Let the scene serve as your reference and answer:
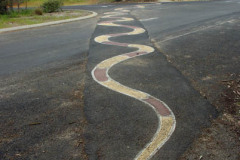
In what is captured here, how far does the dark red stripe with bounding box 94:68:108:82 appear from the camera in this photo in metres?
6.99

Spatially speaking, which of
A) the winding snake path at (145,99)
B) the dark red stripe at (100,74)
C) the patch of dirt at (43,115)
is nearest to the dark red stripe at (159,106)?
the winding snake path at (145,99)

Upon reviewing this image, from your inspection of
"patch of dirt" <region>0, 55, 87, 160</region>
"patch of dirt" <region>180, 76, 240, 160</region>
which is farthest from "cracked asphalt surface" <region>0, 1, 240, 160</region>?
"patch of dirt" <region>180, 76, 240, 160</region>

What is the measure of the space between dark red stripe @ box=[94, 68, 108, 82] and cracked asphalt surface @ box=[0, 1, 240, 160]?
9.5 inches

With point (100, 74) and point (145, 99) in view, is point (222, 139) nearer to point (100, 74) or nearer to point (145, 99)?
point (145, 99)

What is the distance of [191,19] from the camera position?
660 inches

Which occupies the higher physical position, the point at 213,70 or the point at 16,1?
the point at 16,1

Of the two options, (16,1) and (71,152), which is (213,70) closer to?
(71,152)

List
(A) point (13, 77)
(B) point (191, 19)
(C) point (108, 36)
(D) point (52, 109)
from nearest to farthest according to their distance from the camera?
(D) point (52, 109)
(A) point (13, 77)
(C) point (108, 36)
(B) point (191, 19)

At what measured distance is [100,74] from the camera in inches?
289

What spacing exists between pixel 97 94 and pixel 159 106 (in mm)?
1463

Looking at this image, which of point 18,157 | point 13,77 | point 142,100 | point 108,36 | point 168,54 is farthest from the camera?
point 108,36

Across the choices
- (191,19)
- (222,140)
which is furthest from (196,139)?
(191,19)

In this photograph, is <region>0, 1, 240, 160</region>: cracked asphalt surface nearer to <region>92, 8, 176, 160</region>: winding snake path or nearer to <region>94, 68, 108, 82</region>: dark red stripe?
<region>92, 8, 176, 160</region>: winding snake path

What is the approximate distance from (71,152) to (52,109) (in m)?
1.57
